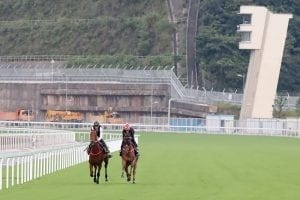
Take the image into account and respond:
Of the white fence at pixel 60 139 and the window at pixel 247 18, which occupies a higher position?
the window at pixel 247 18

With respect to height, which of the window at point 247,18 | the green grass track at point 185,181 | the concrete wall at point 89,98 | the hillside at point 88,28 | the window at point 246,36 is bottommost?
the green grass track at point 185,181

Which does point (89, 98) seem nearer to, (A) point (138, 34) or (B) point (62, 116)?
(B) point (62, 116)

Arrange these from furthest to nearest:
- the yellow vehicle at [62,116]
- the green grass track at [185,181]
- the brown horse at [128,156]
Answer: the yellow vehicle at [62,116] → the brown horse at [128,156] → the green grass track at [185,181]

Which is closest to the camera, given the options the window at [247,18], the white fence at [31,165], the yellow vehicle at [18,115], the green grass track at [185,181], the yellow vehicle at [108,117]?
the green grass track at [185,181]

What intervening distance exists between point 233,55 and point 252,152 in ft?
210

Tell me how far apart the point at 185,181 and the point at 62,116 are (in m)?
77.9

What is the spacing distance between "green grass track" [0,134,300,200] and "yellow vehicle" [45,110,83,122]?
58278 millimetres

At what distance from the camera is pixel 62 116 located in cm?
11344

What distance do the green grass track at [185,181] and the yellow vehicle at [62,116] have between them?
191 ft

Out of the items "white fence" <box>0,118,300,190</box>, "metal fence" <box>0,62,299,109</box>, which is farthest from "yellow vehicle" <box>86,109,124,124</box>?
"white fence" <box>0,118,300,190</box>

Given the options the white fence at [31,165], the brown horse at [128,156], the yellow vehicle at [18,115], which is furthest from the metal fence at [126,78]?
the brown horse at [128,156]

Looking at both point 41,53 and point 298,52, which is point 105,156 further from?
point 41,53

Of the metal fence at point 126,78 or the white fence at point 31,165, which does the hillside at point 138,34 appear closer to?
the metal fence at point 126,78

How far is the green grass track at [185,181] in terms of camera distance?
3028 cm
